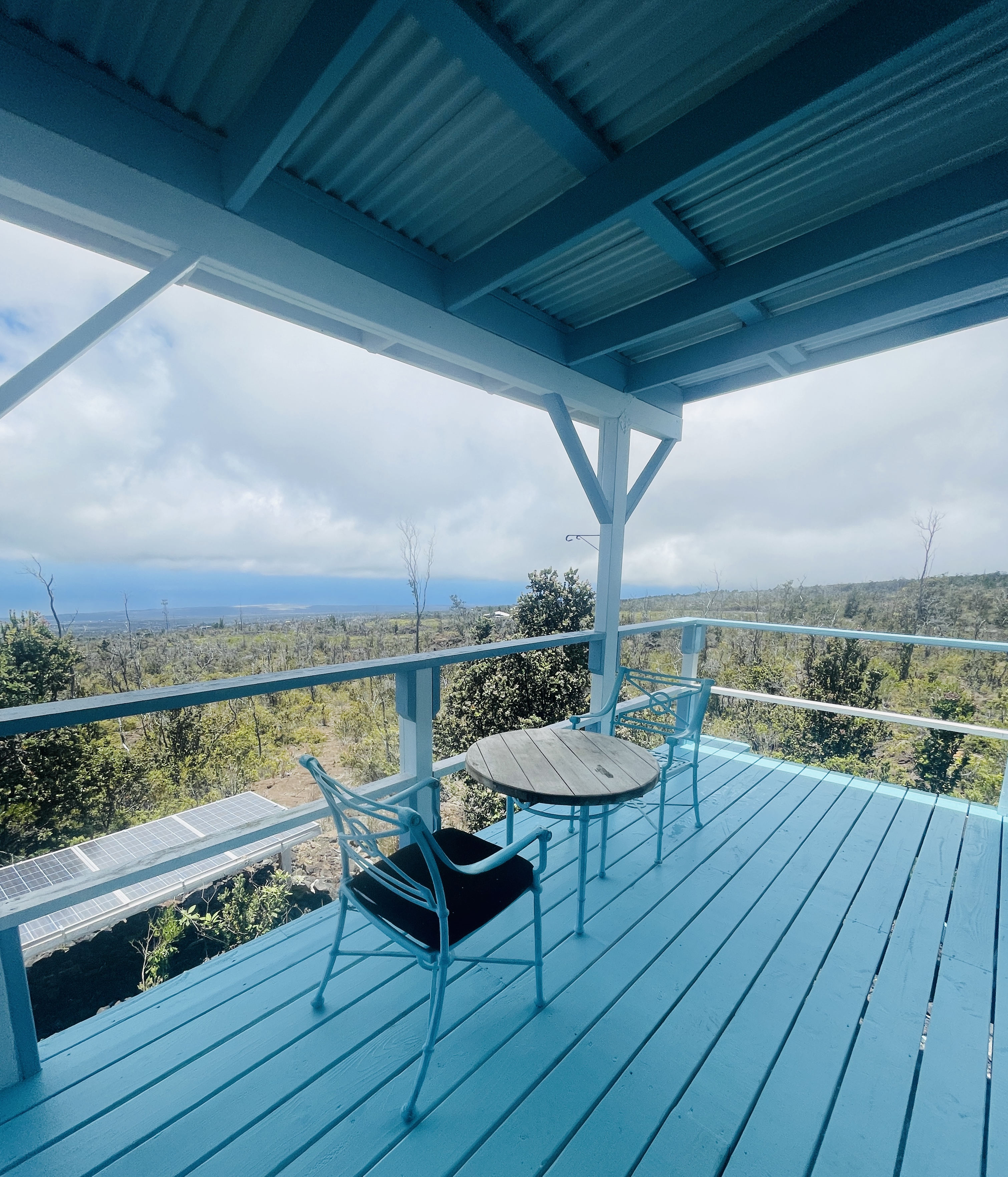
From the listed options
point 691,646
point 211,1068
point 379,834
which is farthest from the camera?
point 691,646

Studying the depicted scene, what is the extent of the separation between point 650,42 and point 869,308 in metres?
1.83

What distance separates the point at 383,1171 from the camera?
1082 mm

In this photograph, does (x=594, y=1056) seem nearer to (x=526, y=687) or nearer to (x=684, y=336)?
(x=684, y=336)

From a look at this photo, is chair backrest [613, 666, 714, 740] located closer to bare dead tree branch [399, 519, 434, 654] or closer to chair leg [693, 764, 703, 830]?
chair leg [693, 764, 703, 830]

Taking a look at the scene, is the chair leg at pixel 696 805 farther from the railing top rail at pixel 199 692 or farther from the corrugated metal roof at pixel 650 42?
the corrugated metal roof at pixel 650 42

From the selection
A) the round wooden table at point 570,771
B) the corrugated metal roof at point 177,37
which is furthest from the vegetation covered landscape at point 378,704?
the corrugated metal roof at point 177,37

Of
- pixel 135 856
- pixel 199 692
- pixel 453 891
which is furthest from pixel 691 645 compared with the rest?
pixel 135 856

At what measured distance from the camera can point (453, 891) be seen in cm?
141

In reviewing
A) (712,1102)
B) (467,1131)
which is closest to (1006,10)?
(712,1102)

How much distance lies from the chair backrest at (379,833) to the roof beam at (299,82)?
5.51 feet

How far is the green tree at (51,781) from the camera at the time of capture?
17.6 feet

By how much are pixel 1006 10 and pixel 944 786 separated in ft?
24.6

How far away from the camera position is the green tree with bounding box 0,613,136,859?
536cm

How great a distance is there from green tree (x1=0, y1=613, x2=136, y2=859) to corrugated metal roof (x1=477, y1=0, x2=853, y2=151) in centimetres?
659
